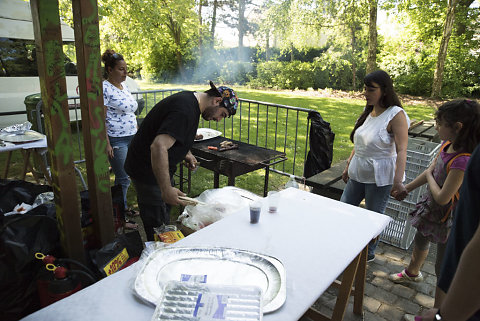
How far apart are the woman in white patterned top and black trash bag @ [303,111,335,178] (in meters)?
2.38

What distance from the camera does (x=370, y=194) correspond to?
311 cm

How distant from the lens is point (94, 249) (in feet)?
8.05

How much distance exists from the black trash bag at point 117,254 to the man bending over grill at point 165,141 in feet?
1.12

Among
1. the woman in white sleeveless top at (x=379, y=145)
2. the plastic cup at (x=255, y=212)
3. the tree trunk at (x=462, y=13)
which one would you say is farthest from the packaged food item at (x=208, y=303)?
the tree trunk at (x=462, y=13)

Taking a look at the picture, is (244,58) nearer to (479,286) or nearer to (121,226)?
(121,226)

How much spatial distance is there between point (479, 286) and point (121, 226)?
2.83 meters

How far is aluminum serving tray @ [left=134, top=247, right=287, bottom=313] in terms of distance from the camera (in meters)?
1.45

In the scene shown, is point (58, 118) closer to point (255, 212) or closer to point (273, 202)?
point (255, 212)

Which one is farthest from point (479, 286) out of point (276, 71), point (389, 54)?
point (276, 71)

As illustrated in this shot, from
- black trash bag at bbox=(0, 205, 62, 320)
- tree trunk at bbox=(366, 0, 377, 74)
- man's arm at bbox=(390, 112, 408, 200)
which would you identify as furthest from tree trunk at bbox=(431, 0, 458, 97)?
black trash bag at bbox=(0, 205, 62, 320)

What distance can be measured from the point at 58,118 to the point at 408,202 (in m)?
3.58

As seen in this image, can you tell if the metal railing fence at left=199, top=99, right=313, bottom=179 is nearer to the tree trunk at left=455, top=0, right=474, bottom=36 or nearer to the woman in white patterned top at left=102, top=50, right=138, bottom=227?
the woman in white patterned top at left=102, top=50, right=138, bottom=227

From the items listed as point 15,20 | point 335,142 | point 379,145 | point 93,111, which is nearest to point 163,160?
point 93,111

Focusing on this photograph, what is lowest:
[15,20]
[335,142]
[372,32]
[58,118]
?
[335,142]
